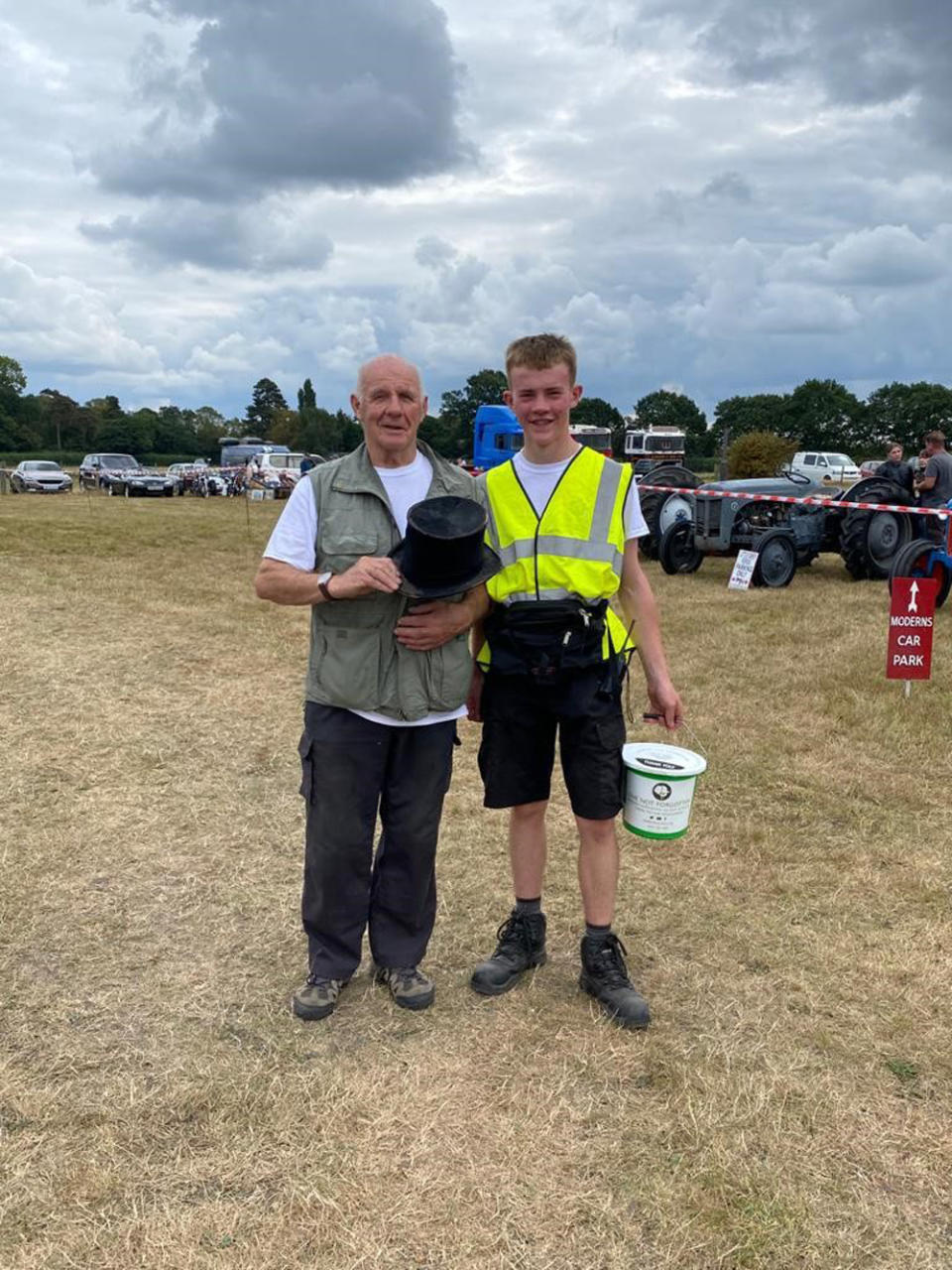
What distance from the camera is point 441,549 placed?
2.36 meters

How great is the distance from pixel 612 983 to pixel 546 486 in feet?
4.83

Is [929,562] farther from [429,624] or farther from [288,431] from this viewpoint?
[288,431]

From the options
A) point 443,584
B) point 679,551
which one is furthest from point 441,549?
point 679,551

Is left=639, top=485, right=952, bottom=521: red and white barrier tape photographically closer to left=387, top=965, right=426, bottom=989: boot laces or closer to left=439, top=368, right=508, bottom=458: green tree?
left=387, top=965, right=426, bottom=989: boot laces

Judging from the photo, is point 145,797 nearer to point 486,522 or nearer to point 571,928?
point 571,928

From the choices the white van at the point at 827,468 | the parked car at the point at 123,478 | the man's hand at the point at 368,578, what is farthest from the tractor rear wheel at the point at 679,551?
the white van at the point at 827,468

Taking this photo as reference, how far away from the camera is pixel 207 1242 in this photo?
1.98 metres

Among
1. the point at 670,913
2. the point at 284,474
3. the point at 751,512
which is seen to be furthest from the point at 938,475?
the point at 284,474

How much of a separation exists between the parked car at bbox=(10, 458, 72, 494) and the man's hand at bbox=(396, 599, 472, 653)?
Answer: 29864 mm

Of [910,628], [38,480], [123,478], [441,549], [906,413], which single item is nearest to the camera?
[441,549]

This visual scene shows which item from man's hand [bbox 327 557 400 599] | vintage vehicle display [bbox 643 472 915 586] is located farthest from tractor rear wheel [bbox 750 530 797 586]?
man's hand [bbox 327 557 400 599]

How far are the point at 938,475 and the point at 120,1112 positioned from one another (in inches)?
440

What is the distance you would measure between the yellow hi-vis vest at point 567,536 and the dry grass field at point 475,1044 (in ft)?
3.88

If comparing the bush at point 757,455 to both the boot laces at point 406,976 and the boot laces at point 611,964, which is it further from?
the boot laces at point 406,976
